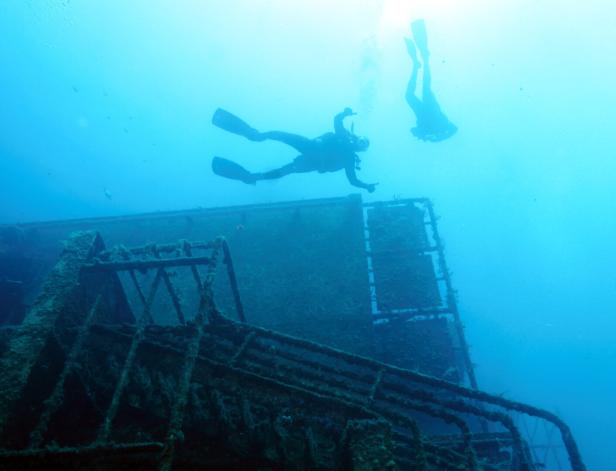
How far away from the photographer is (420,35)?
31.8 feet

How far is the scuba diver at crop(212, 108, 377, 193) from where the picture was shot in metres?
9.82

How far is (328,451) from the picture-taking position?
4.15 meters

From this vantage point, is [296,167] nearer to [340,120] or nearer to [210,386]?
[340,120]

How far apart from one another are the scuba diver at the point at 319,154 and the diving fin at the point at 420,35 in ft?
7.24

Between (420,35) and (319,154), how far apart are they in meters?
3.64

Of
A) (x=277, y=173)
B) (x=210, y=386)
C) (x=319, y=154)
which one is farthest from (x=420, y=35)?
(x=210, y=386)

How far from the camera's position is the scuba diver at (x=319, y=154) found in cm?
982

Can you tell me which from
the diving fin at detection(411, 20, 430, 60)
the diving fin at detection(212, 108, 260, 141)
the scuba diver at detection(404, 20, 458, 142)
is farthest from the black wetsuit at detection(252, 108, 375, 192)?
the diving fin at detection(411, 20, 430, 60)

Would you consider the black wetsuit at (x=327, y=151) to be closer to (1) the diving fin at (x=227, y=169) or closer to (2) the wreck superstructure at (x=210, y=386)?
(1) the diving fin at (x=227, y=169)

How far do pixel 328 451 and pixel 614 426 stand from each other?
2512 inches

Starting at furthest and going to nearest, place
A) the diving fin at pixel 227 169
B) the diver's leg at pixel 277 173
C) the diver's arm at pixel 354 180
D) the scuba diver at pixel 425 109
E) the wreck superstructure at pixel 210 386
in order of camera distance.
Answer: the diver's leg at pixel 277 173
the diver's arm at pixel 354 180
the diving fin at pixel 227 169
the scuba diver at pixel 425 109
the wreck superstructure at pixel 210 386

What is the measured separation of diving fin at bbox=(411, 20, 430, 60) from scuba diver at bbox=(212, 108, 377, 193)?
2.21 metres

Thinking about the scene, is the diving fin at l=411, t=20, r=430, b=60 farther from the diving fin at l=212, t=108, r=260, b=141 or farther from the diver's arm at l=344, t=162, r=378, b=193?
the diving fin at l=212, t=108, r=260, b=141

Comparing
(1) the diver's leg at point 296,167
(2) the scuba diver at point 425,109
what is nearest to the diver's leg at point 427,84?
(2) the scuba diver at point 425,109
